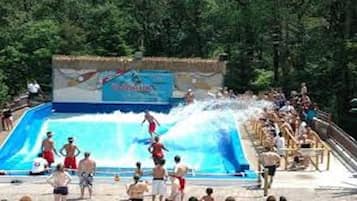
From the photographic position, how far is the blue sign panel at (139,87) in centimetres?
3509

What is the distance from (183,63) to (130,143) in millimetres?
7812

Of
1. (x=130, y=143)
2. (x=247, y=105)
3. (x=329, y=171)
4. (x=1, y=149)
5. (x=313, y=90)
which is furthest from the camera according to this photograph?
(x=313, y=90)

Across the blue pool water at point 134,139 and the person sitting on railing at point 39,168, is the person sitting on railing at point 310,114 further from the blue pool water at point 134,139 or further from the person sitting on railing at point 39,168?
the person sitting on railing at point 39,168

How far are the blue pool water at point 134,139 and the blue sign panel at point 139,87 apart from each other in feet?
3.76

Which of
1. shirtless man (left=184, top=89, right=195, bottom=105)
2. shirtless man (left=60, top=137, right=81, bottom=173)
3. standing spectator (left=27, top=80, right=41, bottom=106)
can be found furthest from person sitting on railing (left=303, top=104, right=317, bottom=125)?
standing spectator (left=27, top=80, right=41, bottom=106)

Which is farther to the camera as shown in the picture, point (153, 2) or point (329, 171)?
point (153, 2)

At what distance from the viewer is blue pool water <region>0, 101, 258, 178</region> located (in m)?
25.1

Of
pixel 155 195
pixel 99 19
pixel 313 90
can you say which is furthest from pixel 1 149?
pixel 99 19

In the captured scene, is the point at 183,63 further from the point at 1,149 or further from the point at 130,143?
the point at 1,149

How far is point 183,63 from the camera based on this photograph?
116 ft

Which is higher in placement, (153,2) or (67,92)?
(153,2)

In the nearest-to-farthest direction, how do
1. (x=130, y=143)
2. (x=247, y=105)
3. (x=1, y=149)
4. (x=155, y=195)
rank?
1. (x=155, y=195)
2. (x=1, y=149)
3. (x=130, y=143)
4. (x=247, y=105)

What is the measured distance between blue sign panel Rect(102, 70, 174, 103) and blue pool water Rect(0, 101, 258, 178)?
1146 millimetres

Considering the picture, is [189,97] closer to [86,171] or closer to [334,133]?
[334,133]
